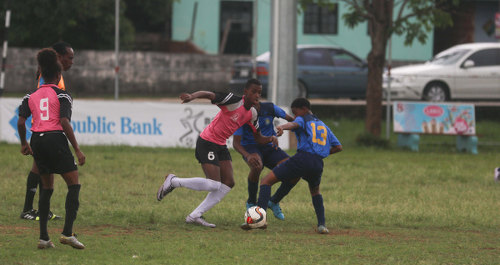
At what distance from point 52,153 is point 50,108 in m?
0.42

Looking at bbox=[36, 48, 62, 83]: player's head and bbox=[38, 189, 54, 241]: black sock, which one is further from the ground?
bbox=[36, 48, 62, 83]: player's head

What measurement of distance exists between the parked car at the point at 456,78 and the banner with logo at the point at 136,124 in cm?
569

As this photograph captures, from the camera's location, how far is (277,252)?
767 cm

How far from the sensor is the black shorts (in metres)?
7.44

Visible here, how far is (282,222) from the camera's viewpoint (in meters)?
9.70

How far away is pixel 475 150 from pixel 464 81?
12.4 feet

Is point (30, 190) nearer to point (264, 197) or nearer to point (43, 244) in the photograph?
point (43, 244)

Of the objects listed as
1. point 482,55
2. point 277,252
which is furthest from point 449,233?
point 482,55

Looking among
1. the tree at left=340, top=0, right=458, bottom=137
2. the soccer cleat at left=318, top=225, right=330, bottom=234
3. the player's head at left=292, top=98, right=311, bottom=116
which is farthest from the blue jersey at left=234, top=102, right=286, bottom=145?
the tree at left=340, top=0, right=458, bottom=137

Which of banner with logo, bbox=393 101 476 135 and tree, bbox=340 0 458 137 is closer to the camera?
banner with logo, bbox=393 101 476 135

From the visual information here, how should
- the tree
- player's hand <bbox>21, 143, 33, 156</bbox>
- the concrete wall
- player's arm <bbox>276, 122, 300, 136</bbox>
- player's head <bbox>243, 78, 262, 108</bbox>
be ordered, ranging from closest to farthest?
player's hand <bbox>21, 143, 33, 156</bbox> < player's arm <bbox>276, 122, 300, 136</bbox> < player's head <bbox>243, 78, 262, 108</bbox> < the tree < the concrete wall

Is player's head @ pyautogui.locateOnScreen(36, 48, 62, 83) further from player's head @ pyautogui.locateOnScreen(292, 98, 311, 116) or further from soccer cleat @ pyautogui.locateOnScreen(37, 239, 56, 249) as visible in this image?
player's head @ pyautogui.locateOnScreen(292, 98, 311, 116)

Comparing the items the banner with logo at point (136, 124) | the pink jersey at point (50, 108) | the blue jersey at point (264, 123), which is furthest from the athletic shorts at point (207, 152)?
the banner with logo at point (136, 124)

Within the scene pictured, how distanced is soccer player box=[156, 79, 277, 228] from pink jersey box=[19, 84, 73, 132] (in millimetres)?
2024
